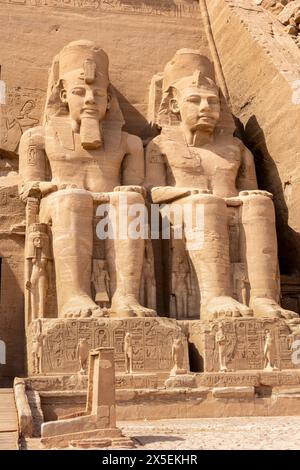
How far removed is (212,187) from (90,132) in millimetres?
1476

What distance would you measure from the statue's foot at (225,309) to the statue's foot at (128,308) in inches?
21.8

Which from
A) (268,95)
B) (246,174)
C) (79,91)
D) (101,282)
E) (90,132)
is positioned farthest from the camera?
(268,95)

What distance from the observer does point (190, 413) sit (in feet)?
21.2

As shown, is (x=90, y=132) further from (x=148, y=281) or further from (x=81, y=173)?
(x=148, y=281)

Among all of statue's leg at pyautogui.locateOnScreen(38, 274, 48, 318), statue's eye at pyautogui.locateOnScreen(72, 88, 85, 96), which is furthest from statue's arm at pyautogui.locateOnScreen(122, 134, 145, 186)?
statue's leg at pyautogui.locateOnScreen(38, 274, 48, 318)

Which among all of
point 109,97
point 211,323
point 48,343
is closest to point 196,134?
point 109,97

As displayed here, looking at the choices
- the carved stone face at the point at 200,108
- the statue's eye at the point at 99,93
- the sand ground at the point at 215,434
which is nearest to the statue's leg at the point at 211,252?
the carved stone face at the point at 200,108

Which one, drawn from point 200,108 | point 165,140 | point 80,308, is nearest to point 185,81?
point 200,108

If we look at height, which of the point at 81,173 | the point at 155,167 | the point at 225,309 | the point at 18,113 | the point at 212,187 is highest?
the point at 18,113

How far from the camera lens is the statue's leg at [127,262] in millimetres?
7324

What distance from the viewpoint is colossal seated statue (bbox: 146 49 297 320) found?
757 centimetres

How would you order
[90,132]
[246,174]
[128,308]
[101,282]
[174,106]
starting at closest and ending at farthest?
[128,308]
[101,282]
[90,132]
[246,174]
[174,106]

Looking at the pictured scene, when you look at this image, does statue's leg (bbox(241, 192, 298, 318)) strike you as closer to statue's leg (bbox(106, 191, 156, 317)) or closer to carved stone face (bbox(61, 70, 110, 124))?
statue's leg (bbox(106, 191, 156, 317))

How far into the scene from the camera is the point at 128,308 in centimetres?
708
